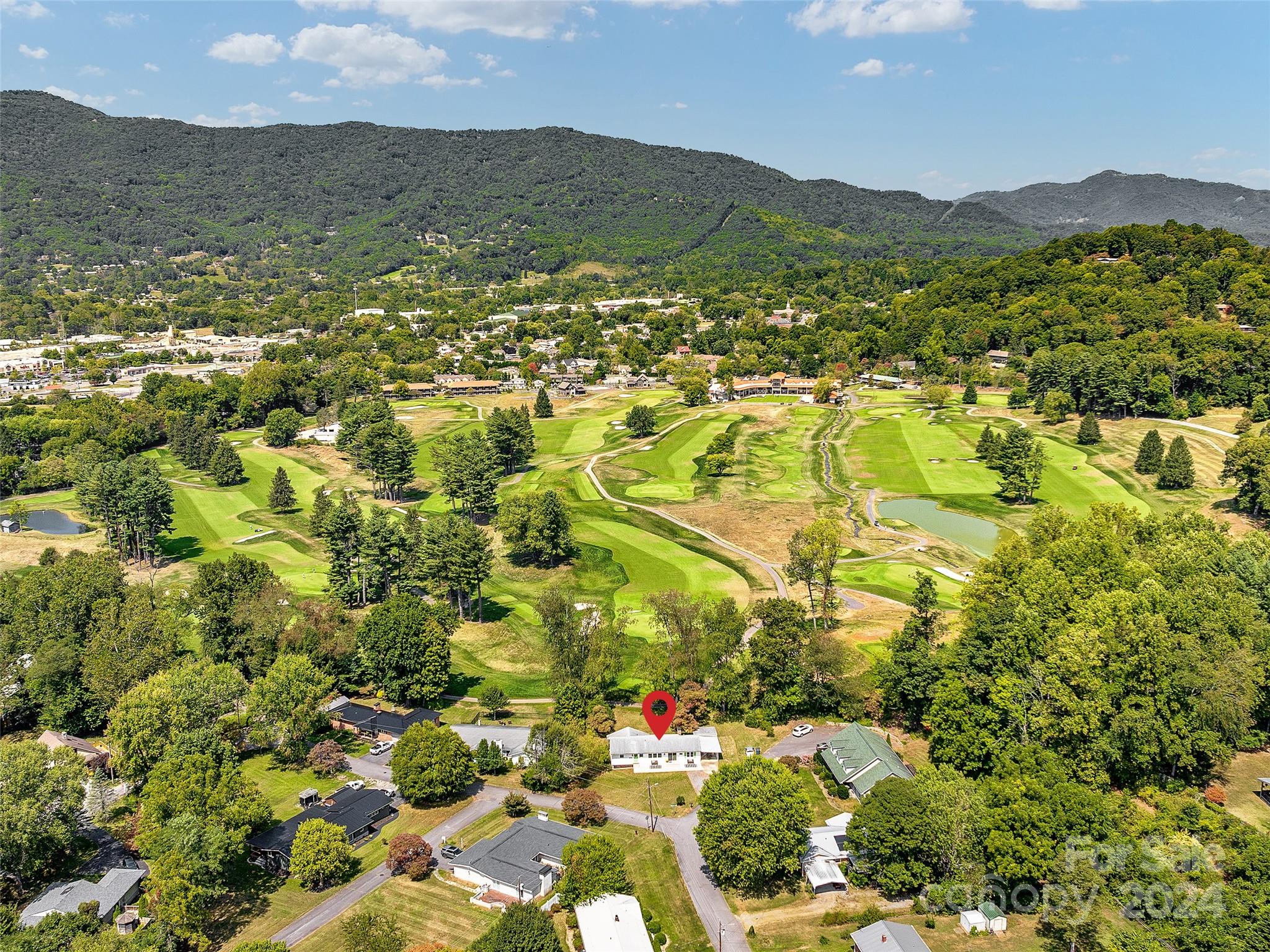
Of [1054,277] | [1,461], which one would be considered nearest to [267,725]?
[1,461]

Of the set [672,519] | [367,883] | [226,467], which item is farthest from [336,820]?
[226,467]

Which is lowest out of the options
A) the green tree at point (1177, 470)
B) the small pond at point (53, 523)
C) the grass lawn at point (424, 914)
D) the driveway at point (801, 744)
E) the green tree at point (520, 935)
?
the small pond at point (53, 523)

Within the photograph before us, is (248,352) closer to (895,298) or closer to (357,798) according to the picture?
(895,298)

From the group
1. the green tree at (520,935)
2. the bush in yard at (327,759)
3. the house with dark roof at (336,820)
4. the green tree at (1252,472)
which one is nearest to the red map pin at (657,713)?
the house with dark roof at (336,820)

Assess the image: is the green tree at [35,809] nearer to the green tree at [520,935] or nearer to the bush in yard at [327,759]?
the bush in yard at [327,759]

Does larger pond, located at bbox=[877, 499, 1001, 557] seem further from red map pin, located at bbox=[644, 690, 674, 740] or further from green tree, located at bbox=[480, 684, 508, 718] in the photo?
green tree, located at bbox=[480, 684, 508, 718]
